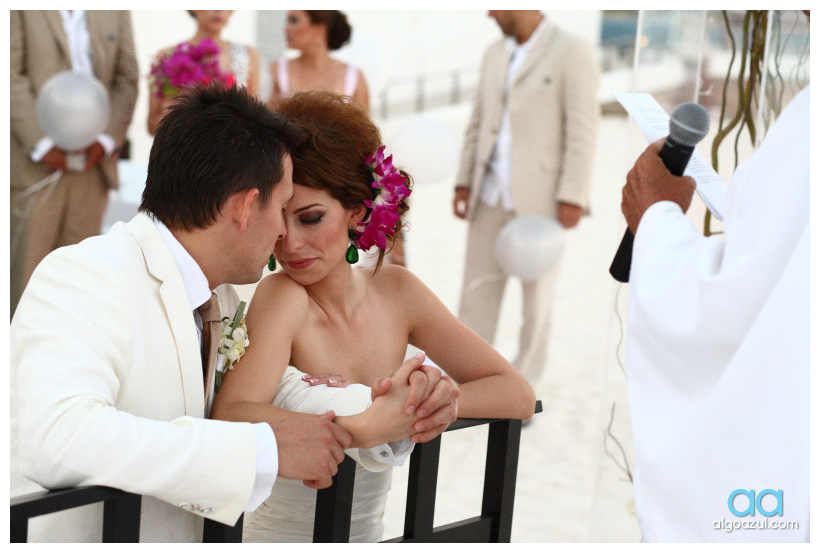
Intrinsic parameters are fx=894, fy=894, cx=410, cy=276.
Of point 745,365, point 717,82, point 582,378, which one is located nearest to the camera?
point 745,365

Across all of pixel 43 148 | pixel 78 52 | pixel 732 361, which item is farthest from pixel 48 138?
pixel 732 361

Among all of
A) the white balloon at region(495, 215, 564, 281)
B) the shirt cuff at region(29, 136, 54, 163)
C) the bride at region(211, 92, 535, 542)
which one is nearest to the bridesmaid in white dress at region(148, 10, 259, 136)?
the shirt cuff at region(29, 136, 54, 163)

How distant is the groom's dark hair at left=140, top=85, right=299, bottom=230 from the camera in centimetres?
173

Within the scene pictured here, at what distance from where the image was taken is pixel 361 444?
5.88 ft

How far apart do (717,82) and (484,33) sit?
43.0ft

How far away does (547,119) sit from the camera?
A: 15.8 feet

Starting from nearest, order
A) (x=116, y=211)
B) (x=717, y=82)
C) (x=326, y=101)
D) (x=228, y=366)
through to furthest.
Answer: (x=228, y=366) < (x=326, y=101) < (x=717, y=82) < (x=116, y=211)

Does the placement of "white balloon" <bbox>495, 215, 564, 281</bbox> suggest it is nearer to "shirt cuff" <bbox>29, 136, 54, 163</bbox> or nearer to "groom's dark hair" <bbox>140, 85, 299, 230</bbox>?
"shirt cuff" <bbox>29, 136, 54, 163</bbox>

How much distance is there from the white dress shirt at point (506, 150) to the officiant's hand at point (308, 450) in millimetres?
3388

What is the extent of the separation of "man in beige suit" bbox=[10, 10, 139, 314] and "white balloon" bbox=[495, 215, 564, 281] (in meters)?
2.16

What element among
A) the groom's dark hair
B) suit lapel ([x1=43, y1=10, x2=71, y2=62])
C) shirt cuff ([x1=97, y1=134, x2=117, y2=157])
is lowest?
shirt cuff ([x1=97, y1=134, x2=117, y2=157])

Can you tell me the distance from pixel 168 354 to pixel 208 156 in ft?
1.27
